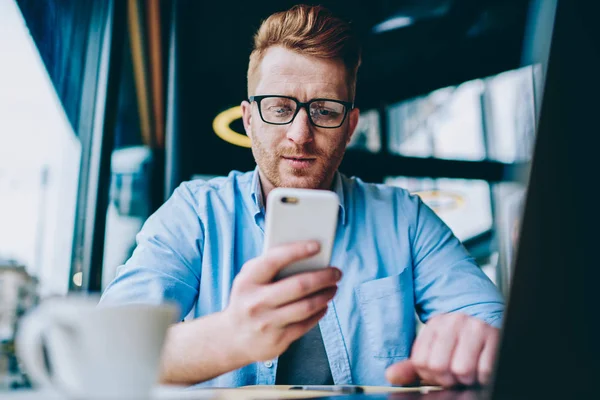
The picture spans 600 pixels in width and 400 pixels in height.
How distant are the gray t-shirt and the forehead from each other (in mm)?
814

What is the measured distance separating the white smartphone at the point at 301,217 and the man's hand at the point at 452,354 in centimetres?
25

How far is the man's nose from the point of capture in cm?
166

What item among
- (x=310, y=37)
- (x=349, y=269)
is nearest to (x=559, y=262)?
(x=349, y=269)

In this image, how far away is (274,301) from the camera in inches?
30.2

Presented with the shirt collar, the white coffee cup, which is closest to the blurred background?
the white coffee cup

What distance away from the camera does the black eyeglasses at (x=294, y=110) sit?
169 cm

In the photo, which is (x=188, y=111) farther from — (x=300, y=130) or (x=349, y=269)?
(x=349, y=269)

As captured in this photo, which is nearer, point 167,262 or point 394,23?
point 167,262

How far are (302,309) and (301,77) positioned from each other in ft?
3.62

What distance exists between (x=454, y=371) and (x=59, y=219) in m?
1.70

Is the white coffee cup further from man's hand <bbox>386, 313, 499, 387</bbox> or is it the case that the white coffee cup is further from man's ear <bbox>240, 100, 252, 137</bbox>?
man's ear <bbox>240, 100, 252, 137</bbox>

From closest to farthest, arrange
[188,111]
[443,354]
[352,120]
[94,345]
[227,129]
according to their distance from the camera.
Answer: [94,345]
[443,354]
[352,120]
[188,111]
[227,129]

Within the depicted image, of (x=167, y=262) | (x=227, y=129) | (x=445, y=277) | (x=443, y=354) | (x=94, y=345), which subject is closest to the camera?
(x=94, y=345)

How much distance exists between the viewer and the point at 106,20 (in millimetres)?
2451
